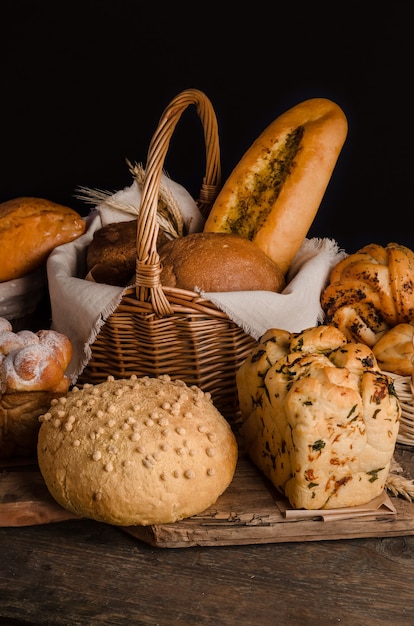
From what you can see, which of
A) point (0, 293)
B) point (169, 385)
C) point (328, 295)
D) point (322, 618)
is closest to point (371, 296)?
point (328, 295)

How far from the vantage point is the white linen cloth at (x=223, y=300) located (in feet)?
5.90

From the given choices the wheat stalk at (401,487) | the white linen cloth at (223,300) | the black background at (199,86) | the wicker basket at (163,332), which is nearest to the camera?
the wheat stalk at (401,487)

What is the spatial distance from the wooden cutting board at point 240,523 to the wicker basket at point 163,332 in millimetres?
401

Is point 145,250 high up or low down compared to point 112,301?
up

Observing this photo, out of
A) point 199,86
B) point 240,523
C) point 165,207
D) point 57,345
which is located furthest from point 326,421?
point 199,86

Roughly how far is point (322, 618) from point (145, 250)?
2.69 ft

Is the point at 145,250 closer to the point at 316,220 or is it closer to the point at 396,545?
the point at 396,545

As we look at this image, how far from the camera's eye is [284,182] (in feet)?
7.12

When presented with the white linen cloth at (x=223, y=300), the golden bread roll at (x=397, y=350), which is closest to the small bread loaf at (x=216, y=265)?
the white linen cloth at (x=223, y=300)

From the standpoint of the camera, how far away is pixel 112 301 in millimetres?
1790

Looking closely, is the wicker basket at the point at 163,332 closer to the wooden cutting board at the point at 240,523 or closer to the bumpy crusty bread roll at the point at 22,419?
the bumpy crusty bread roll at the point at 22,419

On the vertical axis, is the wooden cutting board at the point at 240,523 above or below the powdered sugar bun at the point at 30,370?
below

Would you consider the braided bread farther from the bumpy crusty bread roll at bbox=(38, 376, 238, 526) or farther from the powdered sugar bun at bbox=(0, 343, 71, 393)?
the powdered sugar bun at bbox=(0, 343, 71, 393)

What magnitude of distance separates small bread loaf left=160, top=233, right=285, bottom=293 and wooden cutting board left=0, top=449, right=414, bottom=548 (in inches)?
21.3
